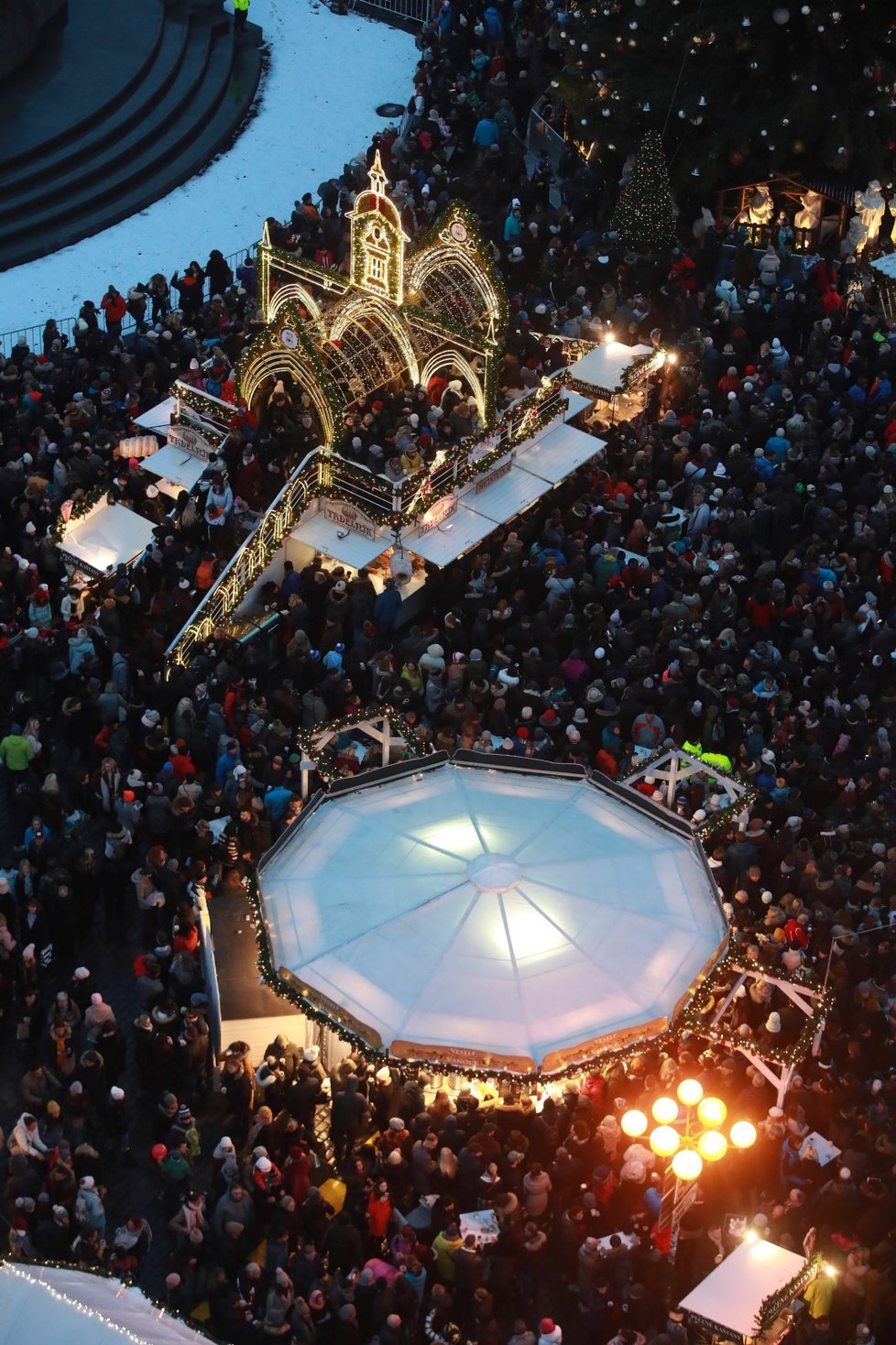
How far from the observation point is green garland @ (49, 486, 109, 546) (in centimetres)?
2198

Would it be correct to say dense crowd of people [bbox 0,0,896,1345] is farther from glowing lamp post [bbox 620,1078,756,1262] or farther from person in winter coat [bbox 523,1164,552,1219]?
glowing lamp post [bbox 620,1078,756,1262]

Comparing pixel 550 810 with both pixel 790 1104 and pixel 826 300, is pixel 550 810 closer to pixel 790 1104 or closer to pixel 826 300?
pixel 790 1104

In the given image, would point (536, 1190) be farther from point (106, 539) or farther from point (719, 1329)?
point (106, 539)

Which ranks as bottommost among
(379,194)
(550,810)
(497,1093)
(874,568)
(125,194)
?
(497,1093)

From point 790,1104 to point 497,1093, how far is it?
7.67ft

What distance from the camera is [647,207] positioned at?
28.0 meters

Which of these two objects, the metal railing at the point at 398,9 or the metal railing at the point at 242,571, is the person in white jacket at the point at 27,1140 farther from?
the metal railing at the point at 398,9

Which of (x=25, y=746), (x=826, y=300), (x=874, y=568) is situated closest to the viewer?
(x=25, y=746)

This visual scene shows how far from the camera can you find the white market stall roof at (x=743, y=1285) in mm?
13961

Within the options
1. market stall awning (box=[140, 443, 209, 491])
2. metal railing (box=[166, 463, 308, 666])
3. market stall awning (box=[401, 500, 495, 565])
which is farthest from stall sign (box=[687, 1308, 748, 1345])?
market stall awning (box=[140, 443, 209, 491])

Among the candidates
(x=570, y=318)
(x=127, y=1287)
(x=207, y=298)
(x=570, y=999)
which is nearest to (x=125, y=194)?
(x=207, y=298)

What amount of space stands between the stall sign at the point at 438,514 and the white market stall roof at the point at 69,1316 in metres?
11.2

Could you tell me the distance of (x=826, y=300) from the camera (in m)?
26.5

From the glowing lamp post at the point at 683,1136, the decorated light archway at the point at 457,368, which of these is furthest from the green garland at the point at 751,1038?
the decorated light archway at the point at 457,368
